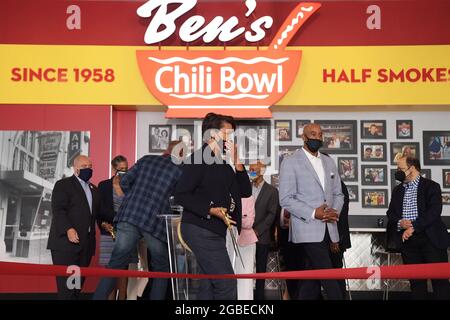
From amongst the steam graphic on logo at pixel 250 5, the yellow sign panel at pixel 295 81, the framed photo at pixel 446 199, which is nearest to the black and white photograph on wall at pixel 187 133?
the yellow sign panel at pixel 295 81

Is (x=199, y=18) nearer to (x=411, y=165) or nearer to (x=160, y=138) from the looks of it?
(x=160, y=138)

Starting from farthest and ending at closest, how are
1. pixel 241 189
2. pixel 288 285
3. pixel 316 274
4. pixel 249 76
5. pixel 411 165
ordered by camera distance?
pixel 249 76
pixel 288 285
pixel 411 165
pixel 241 189
pixel 316 274

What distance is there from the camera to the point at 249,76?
28.5 feet

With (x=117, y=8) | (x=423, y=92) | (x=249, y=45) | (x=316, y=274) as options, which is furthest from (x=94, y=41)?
(x=316, y=274)

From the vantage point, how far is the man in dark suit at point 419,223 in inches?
256

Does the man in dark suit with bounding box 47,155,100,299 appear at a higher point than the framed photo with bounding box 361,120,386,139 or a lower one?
lower

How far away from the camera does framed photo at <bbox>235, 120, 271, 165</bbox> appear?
8.99 meters

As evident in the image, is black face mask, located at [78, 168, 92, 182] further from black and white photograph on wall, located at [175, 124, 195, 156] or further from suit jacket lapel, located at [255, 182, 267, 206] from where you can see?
black and white photograph on wall, located at [175, 124, 195, 156]

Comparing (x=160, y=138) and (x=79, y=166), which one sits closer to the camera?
(x=79, y=166)

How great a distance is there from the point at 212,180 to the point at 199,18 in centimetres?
444

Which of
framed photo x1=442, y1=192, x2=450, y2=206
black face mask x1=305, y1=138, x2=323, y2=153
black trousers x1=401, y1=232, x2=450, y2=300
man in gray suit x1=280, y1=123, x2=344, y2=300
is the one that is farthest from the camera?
framed photo x1=442, y1=192, x2=450, y2=206

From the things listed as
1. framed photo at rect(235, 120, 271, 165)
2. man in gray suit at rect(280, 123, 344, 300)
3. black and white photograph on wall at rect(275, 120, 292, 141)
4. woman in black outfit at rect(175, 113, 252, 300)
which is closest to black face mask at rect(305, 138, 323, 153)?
man in gray suit at rect(280, 123, 344, 300)

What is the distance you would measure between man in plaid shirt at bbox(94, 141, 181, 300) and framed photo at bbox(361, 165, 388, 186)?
153 inches

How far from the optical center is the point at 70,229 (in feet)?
21.0
